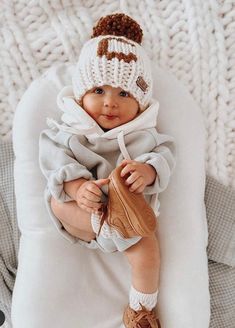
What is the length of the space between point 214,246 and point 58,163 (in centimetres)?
40

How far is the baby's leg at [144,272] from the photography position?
1044 mm

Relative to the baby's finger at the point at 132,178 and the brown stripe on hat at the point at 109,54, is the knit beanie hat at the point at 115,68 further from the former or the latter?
the baby's finger at the point at 132,178

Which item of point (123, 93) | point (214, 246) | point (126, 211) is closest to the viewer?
point (126, 211)

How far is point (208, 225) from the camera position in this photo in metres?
1.21

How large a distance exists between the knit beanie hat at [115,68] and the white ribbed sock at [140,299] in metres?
0.37

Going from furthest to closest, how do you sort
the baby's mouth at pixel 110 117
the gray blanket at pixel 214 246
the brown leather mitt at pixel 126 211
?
the gray blanket at pixel 214 246 → the baby's mouth at pixel 110 117 → the brown leather mitt at pixel 126 211

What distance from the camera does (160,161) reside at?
1.03 m

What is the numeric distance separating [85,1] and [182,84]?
320 mm

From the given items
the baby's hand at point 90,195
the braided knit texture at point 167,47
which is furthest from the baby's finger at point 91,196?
the braided knit texture at point 167,47

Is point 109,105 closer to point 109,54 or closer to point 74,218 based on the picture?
point 109,54

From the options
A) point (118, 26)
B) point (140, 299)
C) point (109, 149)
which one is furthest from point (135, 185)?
point (118, 26)

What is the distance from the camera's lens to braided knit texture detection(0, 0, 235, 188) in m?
1.24

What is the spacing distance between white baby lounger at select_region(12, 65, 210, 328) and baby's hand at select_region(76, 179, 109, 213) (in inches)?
6.5

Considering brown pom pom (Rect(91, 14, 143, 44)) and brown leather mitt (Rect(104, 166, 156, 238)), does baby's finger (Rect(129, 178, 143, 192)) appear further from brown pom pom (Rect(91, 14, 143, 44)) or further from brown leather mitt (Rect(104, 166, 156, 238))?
brown pom pom (Rect(91, 14, 143, 44))
